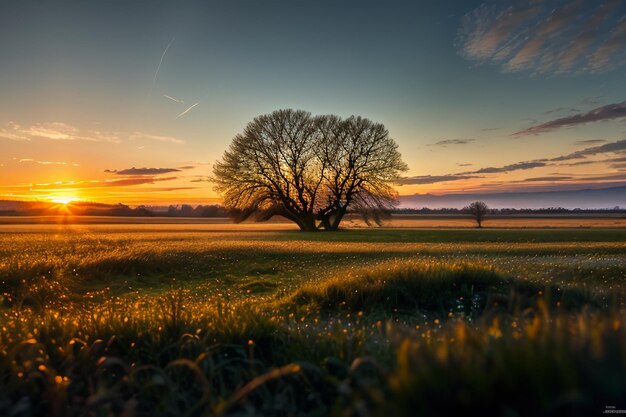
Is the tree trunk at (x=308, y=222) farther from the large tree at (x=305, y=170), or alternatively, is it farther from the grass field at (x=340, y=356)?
the grass field at (x=340, y=356)

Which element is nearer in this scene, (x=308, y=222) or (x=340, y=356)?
(x=340, y=356)

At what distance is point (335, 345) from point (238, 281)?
1204 cm

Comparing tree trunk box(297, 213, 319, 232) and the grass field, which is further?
tree trunk box(297, 213, 319, 232)

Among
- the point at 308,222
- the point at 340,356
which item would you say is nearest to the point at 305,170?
the point at 308,222

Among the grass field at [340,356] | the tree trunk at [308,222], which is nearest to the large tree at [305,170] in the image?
the tree trunk at [308,222]

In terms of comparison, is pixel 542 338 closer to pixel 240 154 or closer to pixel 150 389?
pixel 150 389

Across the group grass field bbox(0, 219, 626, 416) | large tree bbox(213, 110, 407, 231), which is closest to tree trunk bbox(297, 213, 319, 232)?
large tree bbox(213, 110, 407, 231)

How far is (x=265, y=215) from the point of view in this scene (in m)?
54.0

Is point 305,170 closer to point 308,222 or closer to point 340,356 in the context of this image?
point 308,222

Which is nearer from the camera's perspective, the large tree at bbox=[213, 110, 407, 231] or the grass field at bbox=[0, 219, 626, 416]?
the grass field at bbox=[0, 219, 626, 416]

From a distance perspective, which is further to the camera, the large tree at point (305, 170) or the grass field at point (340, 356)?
the large tree at point (305, 170)

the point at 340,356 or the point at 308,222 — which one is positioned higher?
the point at 308,222

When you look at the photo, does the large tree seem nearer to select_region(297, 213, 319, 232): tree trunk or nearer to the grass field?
select_region(297, 213, 319, 232): tree trunk

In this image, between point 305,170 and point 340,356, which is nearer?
point 340,356
